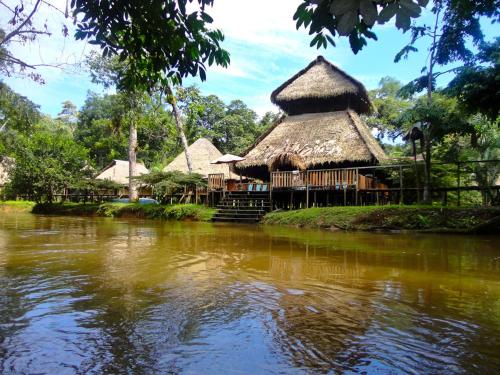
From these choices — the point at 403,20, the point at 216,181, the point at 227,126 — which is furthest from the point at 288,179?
the point at 227,126

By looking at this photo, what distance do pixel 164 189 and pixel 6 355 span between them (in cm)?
1960

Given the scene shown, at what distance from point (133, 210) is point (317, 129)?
10764 millimetres

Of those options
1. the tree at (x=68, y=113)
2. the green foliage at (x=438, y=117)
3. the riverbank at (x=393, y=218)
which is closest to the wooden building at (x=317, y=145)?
the riverbank at (x=393, y=218)

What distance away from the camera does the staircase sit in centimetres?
1717

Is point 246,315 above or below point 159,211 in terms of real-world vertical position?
below

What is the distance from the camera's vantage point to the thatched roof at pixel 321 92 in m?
20.3

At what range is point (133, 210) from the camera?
71.8 feet

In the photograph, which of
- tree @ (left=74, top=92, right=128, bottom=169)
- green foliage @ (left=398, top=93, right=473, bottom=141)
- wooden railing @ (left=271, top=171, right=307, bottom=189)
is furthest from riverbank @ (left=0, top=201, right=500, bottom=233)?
tree @ (left=74, top=92, right=128, bottom=169)

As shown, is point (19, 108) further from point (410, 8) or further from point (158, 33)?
point (410, 8)

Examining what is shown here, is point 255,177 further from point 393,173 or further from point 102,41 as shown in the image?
point 102,41

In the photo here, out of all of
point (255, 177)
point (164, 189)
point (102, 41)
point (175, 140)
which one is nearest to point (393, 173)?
point (255, 177)

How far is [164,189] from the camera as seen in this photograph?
21656 mm

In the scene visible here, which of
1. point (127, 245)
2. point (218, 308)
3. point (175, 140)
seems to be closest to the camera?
point (218, 308)

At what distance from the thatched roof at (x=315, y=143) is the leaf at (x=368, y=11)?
1533 centimetres
